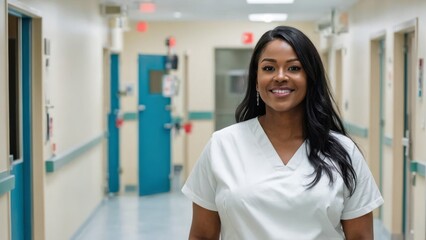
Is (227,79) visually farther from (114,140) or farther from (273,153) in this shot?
(273,153)

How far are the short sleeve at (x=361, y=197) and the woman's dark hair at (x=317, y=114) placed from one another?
0.05 feet

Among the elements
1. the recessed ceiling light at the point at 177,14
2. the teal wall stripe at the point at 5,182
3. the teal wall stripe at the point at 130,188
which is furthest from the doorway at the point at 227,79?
the teal wall stripe at the point at 5,182

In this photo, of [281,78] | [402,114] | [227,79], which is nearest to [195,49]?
[227,79]

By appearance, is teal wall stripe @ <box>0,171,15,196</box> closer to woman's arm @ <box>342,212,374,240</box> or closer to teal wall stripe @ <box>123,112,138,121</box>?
woman's arm @ <box>342,212,374,240</box>

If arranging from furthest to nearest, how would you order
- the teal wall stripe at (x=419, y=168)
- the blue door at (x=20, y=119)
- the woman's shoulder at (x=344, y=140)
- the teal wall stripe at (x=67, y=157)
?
the teal wall stripe at (x=67, y=157) < the teal wall stripe at (x=419, y=168) < the blue door at (x=20, y=119) < the woman's shoulder at (x=344, y=140)

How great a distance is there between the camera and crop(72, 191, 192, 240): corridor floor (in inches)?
247

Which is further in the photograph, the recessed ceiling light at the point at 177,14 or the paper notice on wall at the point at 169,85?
the recessed ceiling light at the point at 177,14

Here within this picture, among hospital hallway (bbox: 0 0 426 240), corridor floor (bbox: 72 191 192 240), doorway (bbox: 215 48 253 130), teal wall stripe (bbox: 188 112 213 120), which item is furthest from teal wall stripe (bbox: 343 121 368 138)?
doorway (bbox: 215 48 253 130)

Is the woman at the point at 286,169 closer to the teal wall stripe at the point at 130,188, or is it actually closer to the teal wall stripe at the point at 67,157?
the teal wall stripe at the point at 67,157

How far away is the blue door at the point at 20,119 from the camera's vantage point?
4508 mm

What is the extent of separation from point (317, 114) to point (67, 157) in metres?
4.11

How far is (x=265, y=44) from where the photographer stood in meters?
1.64

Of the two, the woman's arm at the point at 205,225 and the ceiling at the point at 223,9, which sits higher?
the ceiling at the point at 223,9

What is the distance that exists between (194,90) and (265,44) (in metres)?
9.13
